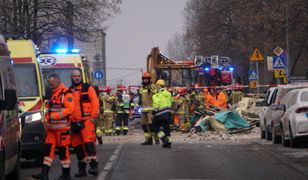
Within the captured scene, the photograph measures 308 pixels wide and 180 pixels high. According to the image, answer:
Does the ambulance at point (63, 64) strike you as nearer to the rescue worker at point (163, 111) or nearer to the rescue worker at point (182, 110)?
the rescue worker at point (163, 111)

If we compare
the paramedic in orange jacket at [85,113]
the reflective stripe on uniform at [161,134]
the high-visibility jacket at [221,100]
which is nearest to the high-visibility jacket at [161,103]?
the reflective stripe on uniform at [161,134]

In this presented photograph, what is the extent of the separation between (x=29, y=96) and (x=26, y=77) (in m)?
0.64

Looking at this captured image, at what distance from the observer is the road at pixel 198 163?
13683 mm

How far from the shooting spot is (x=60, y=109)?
1239 centimetres

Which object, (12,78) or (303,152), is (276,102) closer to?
(303,152)

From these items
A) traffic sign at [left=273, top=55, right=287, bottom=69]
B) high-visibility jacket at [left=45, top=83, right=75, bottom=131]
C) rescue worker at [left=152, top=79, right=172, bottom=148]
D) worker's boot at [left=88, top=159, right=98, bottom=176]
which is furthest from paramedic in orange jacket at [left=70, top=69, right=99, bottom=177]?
traffic sign at [left=273, top=55, right=287, bottom=69]

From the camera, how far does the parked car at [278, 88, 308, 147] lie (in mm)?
18719

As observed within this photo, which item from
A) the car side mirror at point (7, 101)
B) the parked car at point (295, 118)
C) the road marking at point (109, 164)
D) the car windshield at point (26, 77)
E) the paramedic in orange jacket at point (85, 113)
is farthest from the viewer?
the parked car at point (295, 118)

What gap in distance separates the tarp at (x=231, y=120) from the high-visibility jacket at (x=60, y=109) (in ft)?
51.6

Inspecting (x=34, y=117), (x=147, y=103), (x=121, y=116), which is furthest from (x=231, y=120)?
→ (x=34, y=117)

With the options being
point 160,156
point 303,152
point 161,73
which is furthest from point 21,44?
point 161,73

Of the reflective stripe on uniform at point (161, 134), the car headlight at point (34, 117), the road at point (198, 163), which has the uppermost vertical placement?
the car headlight at point (34, 117)

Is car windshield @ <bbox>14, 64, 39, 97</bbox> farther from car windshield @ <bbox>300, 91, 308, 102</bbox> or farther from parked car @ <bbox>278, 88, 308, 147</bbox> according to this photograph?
car windshield @ <bbox>300, 91, 308, 102</bbox>

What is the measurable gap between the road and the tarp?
22.7ft
